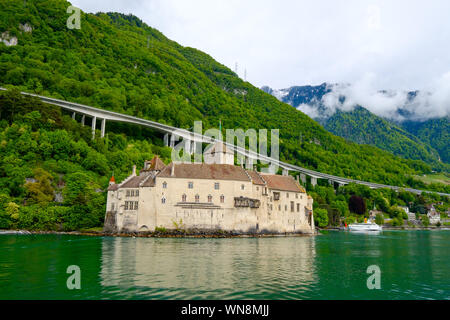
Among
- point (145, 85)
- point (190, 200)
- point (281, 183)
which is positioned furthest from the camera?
point (145, 85)

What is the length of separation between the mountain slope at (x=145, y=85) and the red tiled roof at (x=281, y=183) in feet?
171

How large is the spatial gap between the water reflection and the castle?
2142 cm

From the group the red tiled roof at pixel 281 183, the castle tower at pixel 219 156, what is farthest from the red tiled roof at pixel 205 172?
the red tiled roof at pixel 281 183

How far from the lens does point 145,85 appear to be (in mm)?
127125

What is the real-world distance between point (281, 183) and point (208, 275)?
155 ft

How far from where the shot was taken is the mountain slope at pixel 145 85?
98688mm

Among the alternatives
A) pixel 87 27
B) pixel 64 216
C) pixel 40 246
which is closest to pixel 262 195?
pixel 64 216

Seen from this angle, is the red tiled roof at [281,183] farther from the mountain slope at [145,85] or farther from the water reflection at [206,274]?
the mountain slope at [145,85]

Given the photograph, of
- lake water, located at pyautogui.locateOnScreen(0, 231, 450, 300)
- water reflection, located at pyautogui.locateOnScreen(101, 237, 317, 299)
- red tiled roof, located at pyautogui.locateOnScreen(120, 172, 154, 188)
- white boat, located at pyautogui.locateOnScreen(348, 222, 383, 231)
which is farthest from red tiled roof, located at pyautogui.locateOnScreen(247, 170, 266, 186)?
white boat, located at pyautogui.locateOnScreen(348, 222, 383, 231)

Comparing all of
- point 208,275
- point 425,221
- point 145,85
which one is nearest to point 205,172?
point 208,275

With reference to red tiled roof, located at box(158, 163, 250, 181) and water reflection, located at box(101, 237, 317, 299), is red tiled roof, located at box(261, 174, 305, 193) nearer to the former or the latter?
red tiled roof, located at box(158, 163, 250, 181)

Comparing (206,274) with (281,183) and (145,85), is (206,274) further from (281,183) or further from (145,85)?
(145,85)

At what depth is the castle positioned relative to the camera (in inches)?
2240

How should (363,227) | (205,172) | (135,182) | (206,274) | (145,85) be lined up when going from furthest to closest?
(145,85) → (363,227) → (205,172) → (135,182) → (206,274)
